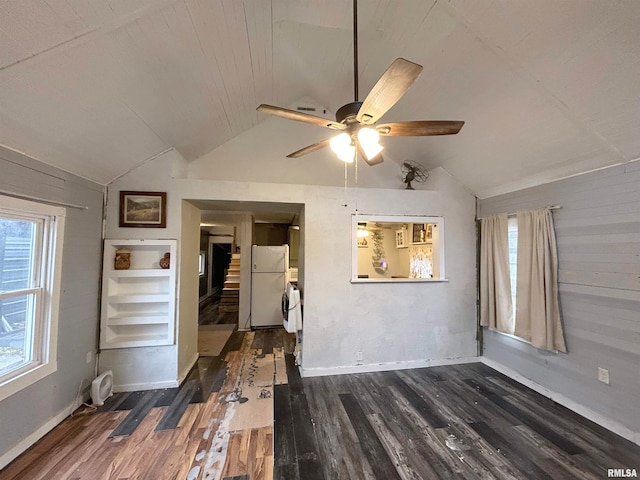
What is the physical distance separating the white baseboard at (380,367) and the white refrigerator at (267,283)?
7.13 ft

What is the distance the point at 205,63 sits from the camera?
2.16 meters

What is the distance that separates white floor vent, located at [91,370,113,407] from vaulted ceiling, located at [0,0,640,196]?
204 cm

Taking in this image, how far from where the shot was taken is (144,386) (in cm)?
291

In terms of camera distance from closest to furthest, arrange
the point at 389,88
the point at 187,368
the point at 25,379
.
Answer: the point at 389,88 → the point at 25,379 → the point at 187,368

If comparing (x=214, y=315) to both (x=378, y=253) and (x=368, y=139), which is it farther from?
(x=368, y=139)

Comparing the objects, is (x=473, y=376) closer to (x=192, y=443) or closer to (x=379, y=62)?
(x=192, y=443)

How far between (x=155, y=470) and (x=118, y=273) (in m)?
1.99

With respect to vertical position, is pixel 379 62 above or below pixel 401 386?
above

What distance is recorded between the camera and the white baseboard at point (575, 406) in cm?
218

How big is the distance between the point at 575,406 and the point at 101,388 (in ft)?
15.4

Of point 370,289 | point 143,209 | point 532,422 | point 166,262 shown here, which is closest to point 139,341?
point 166,262

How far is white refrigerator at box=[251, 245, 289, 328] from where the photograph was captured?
5.30 metres

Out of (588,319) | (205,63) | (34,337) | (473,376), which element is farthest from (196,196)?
(588,319)

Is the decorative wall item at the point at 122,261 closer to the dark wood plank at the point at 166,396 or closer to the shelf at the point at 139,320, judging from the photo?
the shelf at the point at 139,320
